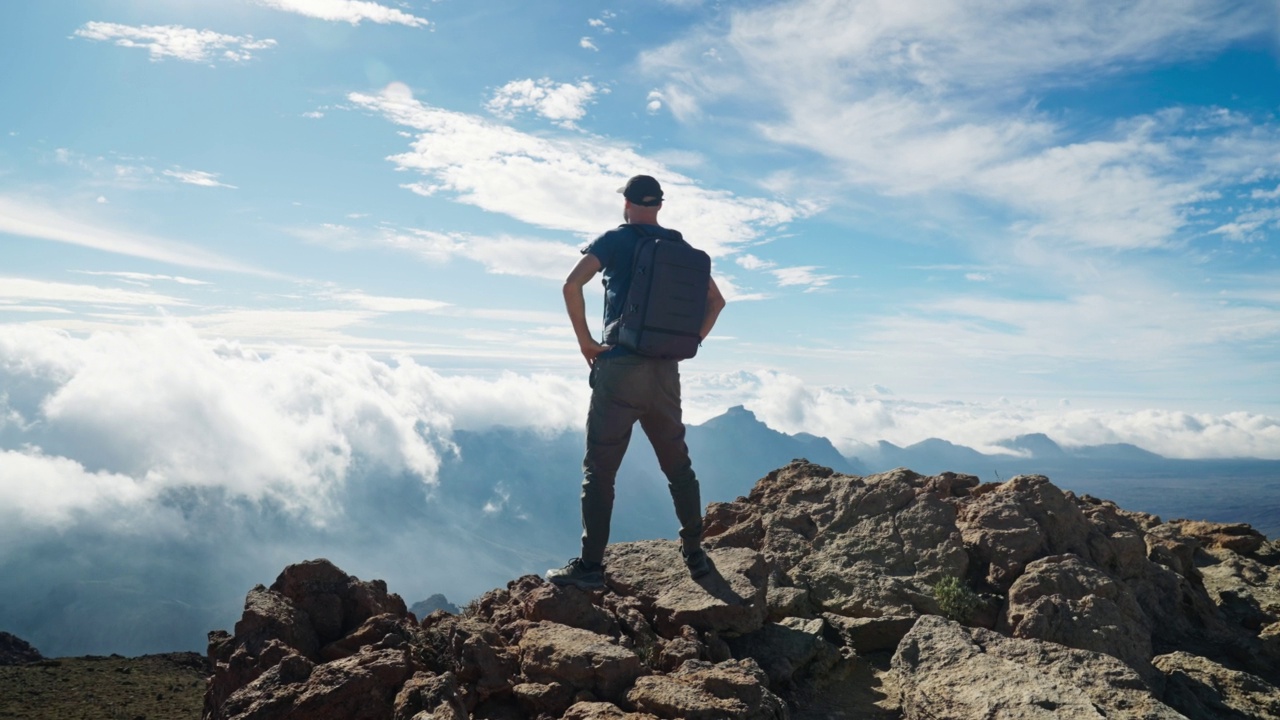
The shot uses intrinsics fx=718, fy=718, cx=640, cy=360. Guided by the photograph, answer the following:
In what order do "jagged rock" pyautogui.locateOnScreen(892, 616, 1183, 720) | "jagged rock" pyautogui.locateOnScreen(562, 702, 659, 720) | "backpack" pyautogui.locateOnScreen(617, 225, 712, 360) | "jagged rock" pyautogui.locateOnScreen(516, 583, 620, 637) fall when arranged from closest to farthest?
1. "jagged rock" pyautogui.locateOnScreen(562, 702, 659, 720)
2. "jagged rock" pyautogui.locateOnScreen(892, 616, 1183, 720)
3. "jagged rock" pyautogui.locateOnScreen(516, 583, 620, 637)
4. "backpack" pyautogui.locateOnScreen(617, 225, 712, 360)

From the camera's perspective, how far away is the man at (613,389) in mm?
7336

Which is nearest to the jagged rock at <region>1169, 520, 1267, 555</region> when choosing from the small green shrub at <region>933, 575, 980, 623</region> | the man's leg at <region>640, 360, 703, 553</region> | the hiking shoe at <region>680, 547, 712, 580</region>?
the small green shrub at <region>933, 575, 980, 623</region>

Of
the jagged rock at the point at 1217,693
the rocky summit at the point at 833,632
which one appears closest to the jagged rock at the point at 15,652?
the rocky summit at the point at 833,632

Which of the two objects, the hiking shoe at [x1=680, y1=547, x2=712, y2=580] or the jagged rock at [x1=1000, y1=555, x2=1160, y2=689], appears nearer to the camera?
the jagged rock at [x1=1000, y1=555, x2=1160, y2=689]

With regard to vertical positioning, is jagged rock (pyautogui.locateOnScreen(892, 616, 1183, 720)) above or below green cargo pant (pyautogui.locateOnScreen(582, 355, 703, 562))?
below

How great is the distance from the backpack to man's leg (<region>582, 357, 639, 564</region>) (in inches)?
12.4

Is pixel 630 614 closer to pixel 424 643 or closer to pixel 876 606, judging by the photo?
pixel 424 643

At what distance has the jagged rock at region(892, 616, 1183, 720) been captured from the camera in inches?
218

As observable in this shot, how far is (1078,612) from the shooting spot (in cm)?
738

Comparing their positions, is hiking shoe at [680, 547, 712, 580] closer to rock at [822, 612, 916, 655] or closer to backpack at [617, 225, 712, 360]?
rock at [822, 612, 916, 655]

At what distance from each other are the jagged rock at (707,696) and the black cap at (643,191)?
15.1 feet

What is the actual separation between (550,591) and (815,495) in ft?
17.9

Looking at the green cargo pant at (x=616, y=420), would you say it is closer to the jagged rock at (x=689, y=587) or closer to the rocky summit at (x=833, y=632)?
the jagged rock at (x=689, y=587)

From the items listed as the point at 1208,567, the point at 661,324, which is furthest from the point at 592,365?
the point at 1208,567
